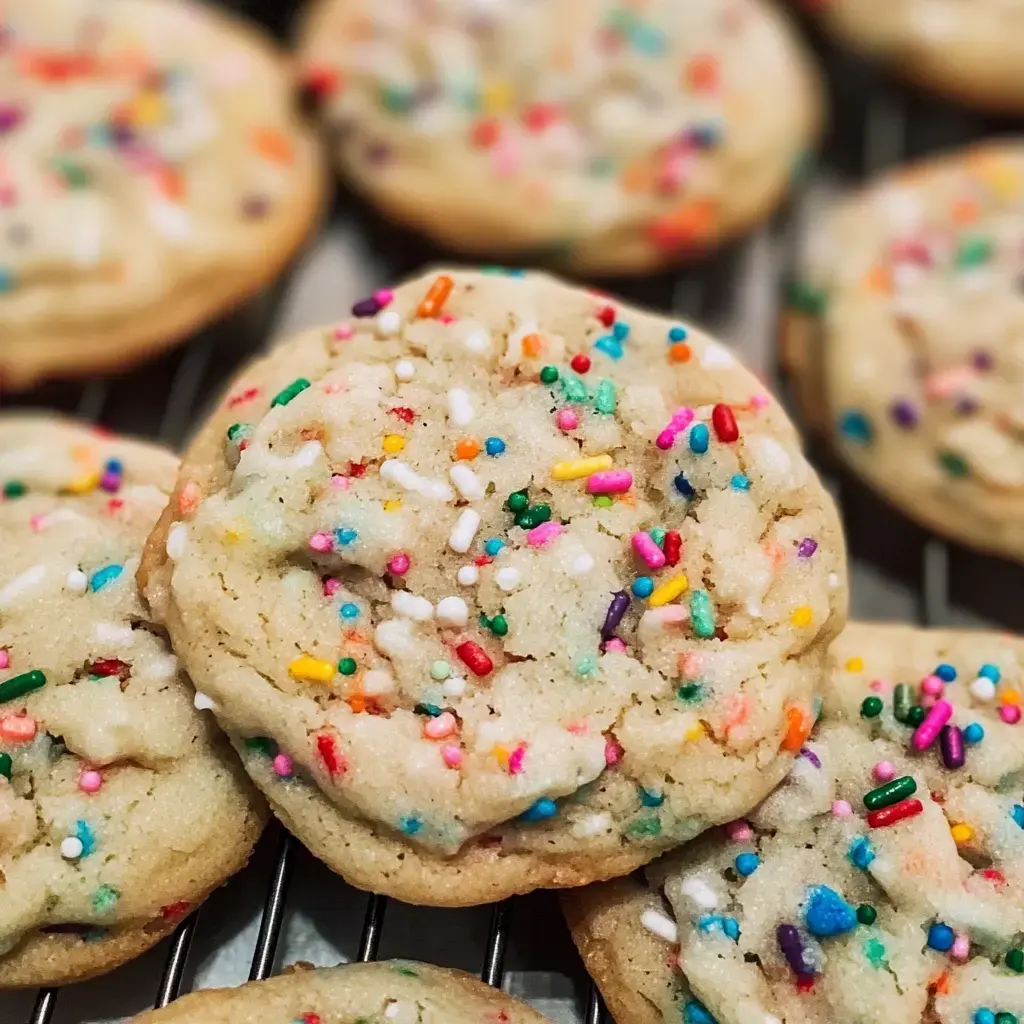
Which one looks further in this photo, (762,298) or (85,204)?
(762,298)

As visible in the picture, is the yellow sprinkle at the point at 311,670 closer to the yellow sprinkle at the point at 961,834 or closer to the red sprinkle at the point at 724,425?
the red sprinkle at the point at 724,425

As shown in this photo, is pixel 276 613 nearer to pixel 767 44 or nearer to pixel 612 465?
pixel 612 465

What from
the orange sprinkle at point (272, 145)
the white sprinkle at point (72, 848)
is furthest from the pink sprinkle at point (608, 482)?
the orange sprinkle at point (272, 145)

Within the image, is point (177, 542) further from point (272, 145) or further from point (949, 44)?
point (949, 44)

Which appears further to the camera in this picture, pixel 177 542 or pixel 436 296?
pixel 436 296

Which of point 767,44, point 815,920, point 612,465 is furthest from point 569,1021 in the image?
point 767,44

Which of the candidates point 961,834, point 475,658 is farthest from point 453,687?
point 961,834
